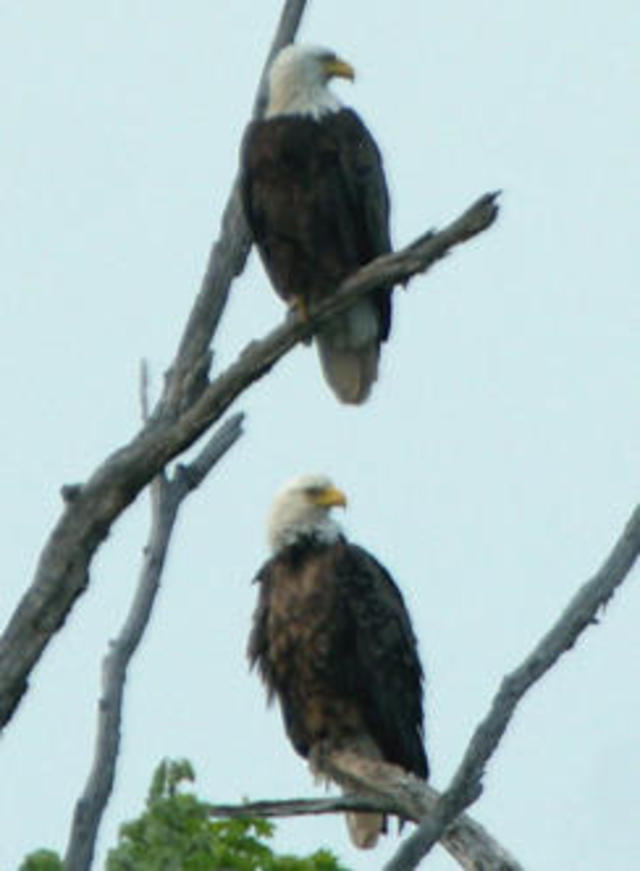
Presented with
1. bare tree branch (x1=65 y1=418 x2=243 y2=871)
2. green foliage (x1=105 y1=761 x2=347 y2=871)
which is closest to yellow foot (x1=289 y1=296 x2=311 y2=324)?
bare tree branch (x1=65 y1=418 x2=243 y2=871)

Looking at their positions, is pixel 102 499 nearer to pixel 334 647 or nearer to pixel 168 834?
pixel 168 834

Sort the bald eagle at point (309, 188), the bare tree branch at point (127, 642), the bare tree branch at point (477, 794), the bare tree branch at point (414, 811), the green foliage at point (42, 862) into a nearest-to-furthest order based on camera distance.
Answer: the green foliage at point (42, 862) → the bare tree branch at point (127, 642) → the bare tree branch at point (477, 794) → the bare tree branch at point (414, 811) → the bald eagle at point (309, 188)

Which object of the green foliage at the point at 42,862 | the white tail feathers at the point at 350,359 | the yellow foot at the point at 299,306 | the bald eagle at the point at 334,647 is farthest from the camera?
the white tail feathers at the point at 350,359

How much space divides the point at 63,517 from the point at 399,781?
3.24 metres

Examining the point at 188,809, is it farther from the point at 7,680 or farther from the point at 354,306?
the point at 354,306

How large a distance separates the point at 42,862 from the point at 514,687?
178cm

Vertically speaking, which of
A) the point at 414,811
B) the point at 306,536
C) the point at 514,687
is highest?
the point at 306,536

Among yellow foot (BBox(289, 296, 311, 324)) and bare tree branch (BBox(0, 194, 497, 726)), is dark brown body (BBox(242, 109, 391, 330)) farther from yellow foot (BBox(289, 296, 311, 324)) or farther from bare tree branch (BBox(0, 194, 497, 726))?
bare tree branch (BBox(0, 194, 497, 726))

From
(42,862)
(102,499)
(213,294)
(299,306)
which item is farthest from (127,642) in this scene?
(299,306)

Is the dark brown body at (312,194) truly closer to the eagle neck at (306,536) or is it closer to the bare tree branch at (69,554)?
the eagle neck at (306,536)

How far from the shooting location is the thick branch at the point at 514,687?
5.79 m

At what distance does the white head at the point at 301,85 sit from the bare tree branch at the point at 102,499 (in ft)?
11.2

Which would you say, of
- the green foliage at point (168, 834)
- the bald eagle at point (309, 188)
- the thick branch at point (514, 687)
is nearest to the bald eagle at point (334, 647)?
the bald eagle at point (309, 188)

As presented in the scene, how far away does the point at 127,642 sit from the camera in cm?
629
